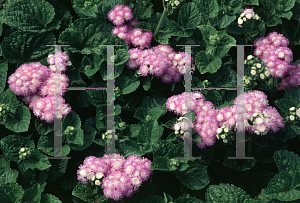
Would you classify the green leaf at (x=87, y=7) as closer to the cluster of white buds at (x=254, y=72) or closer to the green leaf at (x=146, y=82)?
the green leaf at (x=146, y=82)

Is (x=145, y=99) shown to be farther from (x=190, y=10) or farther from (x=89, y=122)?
(x=190, y=10)

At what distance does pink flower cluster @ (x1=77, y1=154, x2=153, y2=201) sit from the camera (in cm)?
292

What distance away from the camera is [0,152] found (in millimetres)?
3609

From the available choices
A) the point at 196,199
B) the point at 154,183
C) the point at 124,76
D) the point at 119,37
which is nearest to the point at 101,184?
the point at 154,183

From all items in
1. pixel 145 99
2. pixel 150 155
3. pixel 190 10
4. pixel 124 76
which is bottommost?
pixel 150 155

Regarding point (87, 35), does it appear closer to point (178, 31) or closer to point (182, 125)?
point (178, 31)

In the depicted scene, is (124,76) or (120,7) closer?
(124,76)

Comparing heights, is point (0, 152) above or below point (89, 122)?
below

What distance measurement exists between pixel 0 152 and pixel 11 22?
142 centimetres

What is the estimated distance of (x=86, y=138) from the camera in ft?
11.0

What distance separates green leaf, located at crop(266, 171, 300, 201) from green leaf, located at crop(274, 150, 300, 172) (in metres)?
0.12

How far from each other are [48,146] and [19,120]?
39 centimetres

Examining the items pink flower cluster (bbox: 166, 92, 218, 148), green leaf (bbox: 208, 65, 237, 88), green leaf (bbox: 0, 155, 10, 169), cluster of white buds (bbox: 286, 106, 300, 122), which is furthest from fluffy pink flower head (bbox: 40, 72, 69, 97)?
cluster of white buds (bbox: 286, 106, 300, 122)

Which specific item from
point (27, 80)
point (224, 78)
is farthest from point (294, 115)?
point (27, 80)
